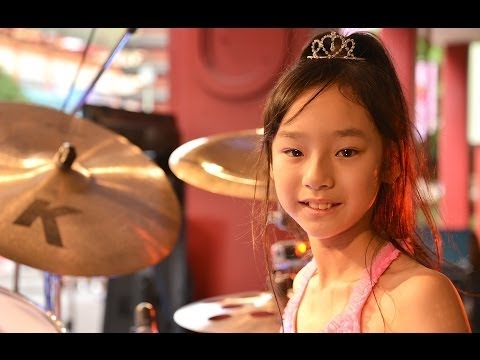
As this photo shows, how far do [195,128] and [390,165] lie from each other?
176 centimetres

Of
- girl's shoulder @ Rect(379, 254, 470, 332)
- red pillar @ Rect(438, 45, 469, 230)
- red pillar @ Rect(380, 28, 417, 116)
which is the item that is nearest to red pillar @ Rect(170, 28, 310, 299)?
red pillar @ Rect(380, 28, 417, 116)

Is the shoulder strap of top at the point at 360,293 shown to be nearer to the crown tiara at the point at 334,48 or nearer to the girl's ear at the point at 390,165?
the girl's ear at the point at 390,165

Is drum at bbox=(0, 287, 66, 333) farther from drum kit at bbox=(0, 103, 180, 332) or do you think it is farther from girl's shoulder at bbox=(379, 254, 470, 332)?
girl's shoulder at bbox=(379, 254, 470, 332)

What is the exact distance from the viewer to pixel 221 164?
1.34 metres

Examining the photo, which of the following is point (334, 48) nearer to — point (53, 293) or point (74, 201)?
point (74, 201)

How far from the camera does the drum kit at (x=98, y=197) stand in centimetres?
128

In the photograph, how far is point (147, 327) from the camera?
4.48 ft

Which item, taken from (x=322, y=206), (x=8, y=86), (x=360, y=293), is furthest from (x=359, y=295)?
(x=8, y=86)

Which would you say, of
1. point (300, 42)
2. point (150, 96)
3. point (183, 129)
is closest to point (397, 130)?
point (300, 42)

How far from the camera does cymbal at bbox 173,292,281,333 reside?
4.25 ft

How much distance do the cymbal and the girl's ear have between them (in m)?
0.43

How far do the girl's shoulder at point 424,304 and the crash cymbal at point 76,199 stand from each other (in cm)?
57
